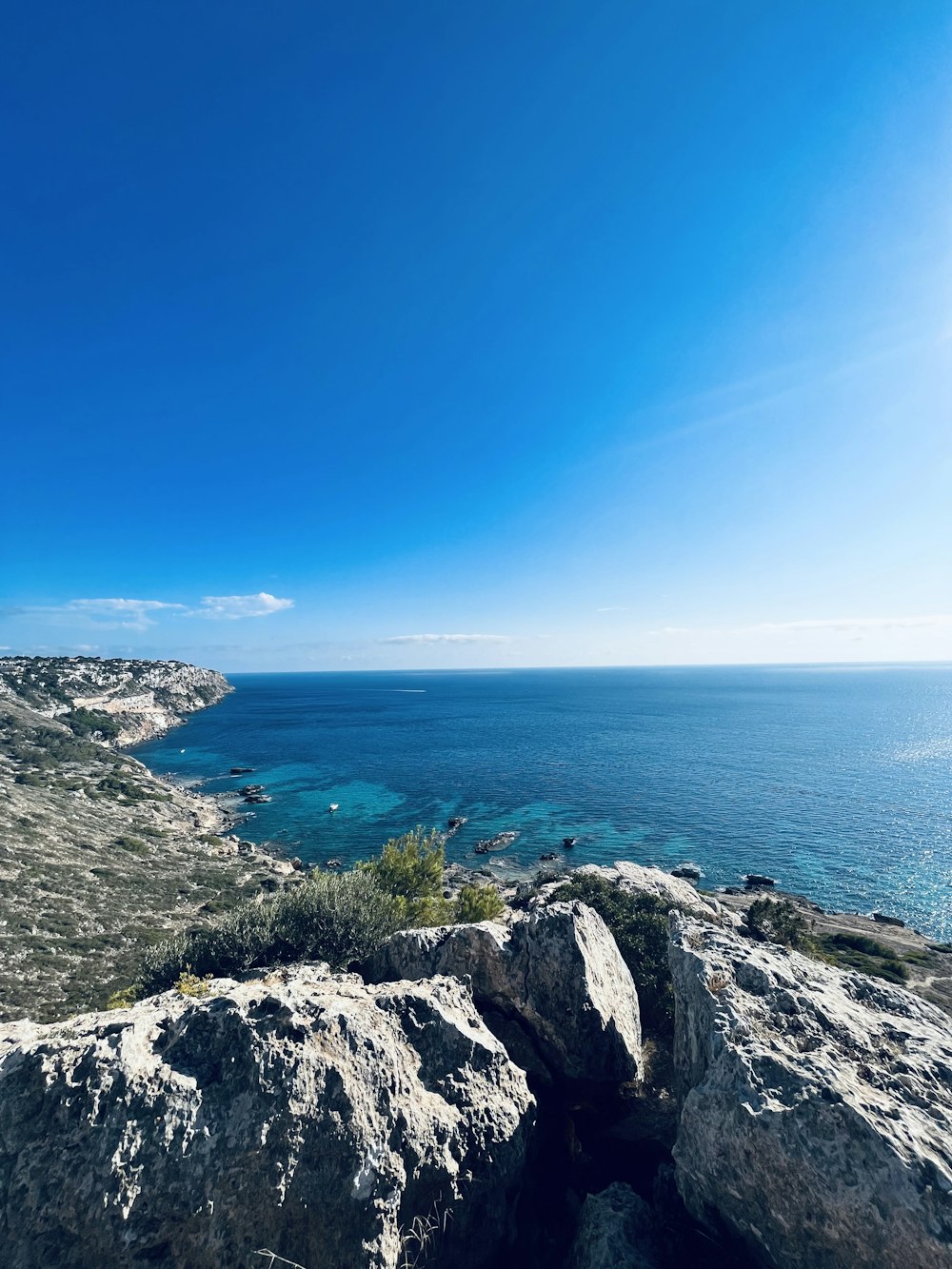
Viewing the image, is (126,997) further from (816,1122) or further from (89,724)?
(89,724)

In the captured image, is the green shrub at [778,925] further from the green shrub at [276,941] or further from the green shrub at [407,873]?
the green shrub at [276,941]

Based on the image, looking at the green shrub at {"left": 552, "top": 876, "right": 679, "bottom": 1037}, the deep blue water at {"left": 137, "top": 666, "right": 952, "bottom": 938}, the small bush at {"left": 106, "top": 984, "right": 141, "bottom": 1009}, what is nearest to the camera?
the small bush at {"left": 106, "top": 984, "right": 141, "bottom": 1009}

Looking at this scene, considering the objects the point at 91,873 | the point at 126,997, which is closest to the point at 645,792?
the point at 91,873

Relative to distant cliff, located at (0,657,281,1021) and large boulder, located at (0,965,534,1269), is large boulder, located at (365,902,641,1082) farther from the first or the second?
distant cliff, located at (0,657,281,1021)

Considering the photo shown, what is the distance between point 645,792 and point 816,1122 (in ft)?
266

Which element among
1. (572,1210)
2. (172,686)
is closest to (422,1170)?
(572,1210)

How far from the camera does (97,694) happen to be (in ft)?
478

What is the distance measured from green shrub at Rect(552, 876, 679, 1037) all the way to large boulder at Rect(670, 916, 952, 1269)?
24.1 ft

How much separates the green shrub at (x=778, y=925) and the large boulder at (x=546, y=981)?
23.2m

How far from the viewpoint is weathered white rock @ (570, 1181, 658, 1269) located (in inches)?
316

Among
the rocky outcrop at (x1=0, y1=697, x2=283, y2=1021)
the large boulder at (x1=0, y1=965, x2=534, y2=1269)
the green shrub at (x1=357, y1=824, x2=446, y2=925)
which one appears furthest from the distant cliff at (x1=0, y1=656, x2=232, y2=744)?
the large boulder at (x1=0, y1=965, x2=534, y2=1269)

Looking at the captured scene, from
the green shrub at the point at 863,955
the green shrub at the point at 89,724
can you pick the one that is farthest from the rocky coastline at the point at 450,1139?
the green shrub at the point at 89,724

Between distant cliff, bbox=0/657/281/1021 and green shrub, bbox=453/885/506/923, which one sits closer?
green shrub, bbox=453/885/506/923

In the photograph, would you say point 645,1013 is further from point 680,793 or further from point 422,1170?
point 680,793
